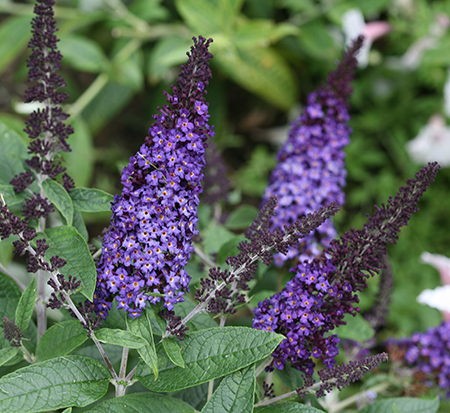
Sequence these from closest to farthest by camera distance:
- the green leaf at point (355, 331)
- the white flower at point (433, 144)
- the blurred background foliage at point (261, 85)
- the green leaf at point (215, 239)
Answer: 1. the green leaf at point (355, 331)
2. the green leaf at point (215, 239)
3. the blurred background foliage at point (261, 85)
4. the white flower at point (433, 144)

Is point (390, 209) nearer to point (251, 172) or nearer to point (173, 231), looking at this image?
point (173, 231)

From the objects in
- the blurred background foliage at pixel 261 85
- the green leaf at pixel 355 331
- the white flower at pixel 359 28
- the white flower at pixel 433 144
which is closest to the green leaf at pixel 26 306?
the green leaf at pixel 355 331

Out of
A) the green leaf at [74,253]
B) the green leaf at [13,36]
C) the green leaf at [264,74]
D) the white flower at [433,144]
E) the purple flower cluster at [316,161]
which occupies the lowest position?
the green leaf at [74,253]

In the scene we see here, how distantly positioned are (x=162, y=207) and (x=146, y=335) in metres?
0.25

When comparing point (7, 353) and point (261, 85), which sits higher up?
point (261, 85)

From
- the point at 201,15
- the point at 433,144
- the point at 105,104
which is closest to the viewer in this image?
the point at 201,15

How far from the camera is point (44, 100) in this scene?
1.11m

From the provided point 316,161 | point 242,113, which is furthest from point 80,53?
point 316,161

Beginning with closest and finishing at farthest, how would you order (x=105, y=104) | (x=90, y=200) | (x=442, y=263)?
(x=90, y=200), (x=442, y=263), (x=105, y=104)

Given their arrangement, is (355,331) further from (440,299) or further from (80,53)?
(80,53)

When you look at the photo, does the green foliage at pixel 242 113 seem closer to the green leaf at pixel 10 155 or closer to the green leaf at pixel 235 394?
the green leaf at pixel 10 155

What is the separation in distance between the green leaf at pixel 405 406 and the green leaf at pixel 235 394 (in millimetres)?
416

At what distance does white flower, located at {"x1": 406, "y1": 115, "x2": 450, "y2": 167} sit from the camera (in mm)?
2674

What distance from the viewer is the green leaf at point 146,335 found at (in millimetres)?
899
